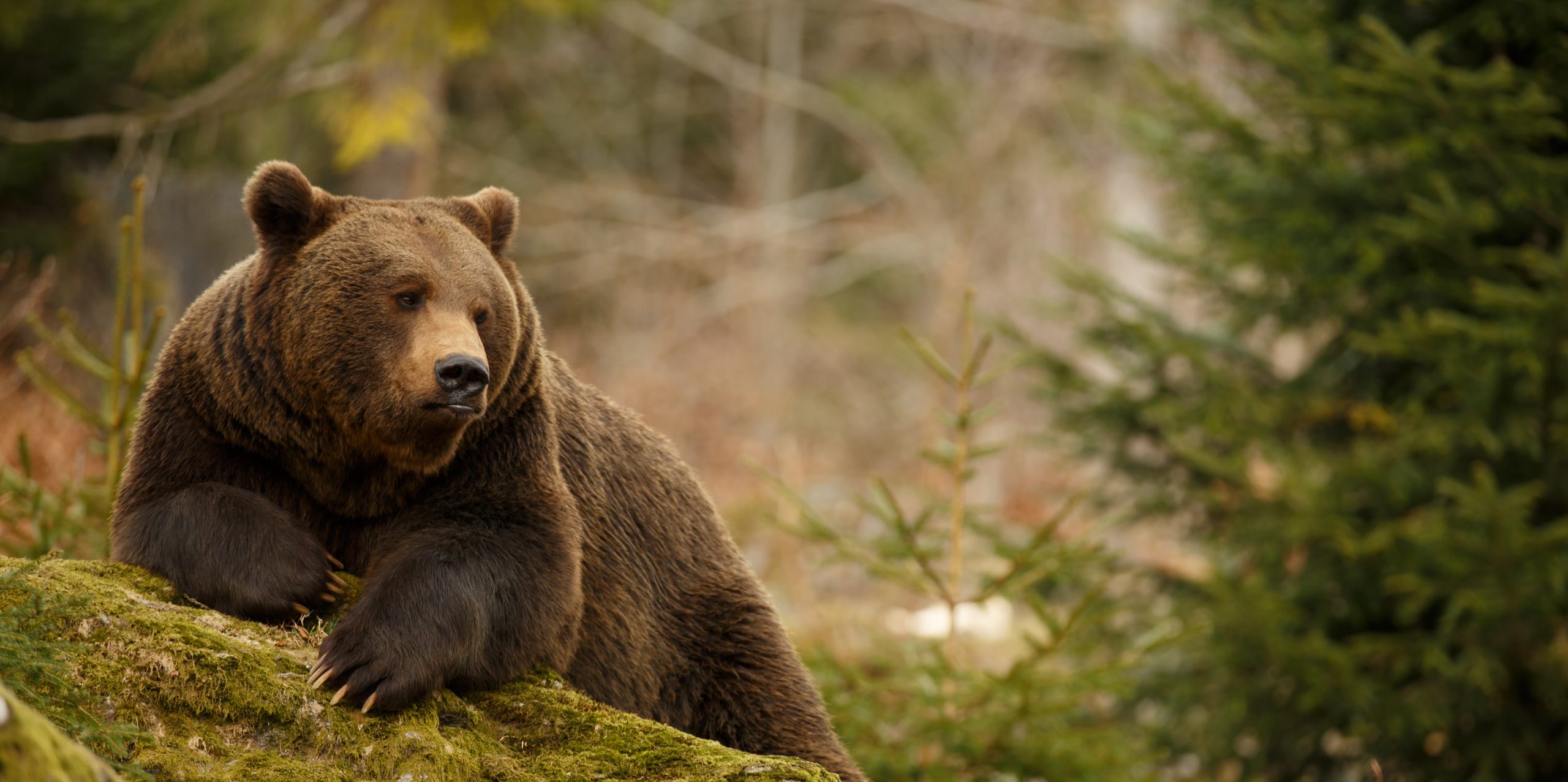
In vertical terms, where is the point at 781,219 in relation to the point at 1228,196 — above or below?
above

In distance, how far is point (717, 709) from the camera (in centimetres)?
408

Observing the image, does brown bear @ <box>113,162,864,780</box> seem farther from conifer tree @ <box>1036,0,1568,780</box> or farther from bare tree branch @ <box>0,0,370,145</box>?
bare tree branch @ <box>0,0,370,145</box>

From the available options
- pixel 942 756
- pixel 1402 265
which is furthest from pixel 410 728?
pixel 1402 265

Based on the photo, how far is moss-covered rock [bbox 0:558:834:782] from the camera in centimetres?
267

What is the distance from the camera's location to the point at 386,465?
3391mm

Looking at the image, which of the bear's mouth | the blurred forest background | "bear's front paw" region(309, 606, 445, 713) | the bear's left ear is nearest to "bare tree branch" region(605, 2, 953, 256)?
the blurred forest background

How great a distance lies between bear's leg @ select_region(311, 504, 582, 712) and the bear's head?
0.23 m

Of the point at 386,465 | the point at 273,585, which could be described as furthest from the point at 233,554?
the point at 386,465

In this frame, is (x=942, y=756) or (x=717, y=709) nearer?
(x=717, y=709)

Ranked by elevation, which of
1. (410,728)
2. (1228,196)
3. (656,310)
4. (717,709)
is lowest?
(410,728)

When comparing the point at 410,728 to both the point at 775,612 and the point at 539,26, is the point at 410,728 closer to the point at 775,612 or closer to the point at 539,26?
the point at 775,612

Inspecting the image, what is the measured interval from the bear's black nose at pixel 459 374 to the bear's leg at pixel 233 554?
56cm

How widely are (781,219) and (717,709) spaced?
16214mm

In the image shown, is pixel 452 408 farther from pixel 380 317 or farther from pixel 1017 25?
pixel 1017 25
